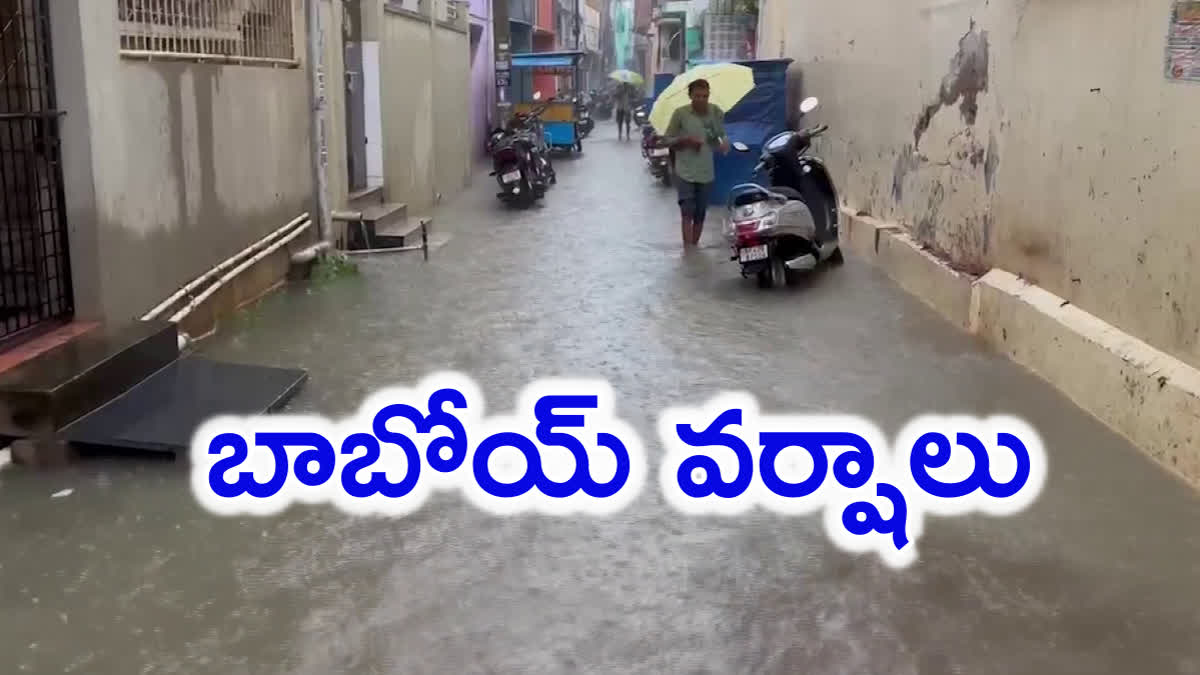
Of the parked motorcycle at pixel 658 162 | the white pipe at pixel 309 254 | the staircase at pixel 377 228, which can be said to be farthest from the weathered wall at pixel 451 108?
the white pipe at pixel 309 254

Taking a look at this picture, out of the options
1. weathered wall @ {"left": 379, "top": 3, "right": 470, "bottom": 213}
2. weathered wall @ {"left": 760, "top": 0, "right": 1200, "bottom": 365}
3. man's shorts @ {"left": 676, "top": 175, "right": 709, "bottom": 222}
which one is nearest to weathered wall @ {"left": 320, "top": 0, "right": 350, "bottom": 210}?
weathered wall @ {"left": 379, "top": 3, "right": 470, "bottom": 213}

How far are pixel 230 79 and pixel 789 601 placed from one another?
5.46 metres

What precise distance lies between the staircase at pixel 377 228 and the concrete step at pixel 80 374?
181 inches

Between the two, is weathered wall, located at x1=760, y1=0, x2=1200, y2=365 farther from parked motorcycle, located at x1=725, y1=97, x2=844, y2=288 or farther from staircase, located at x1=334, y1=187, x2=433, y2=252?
staircase, located at x1=334, y1=187, x2=433, y2=252

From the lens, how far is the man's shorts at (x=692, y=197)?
33.4ft

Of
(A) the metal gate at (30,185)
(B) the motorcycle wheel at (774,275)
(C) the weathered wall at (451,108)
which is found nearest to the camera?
(A) the metal gate at (30,185)

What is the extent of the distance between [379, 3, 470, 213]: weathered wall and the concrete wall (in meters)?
3.86

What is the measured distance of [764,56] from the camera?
18.4 m

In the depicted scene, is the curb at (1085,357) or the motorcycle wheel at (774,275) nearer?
the curb at (1085,357)

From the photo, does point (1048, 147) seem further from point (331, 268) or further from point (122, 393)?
point (331, 268)

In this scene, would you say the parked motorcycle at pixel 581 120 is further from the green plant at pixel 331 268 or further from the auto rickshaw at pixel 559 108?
the green plant at pixel 331 268

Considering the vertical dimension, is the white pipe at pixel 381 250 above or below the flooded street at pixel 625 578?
above

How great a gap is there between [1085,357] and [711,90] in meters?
6.16

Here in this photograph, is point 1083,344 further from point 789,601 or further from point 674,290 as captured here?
point 674,290
